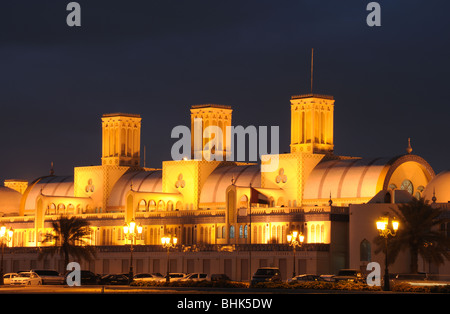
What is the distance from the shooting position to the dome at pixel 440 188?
370ft

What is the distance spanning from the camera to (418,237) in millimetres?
99625

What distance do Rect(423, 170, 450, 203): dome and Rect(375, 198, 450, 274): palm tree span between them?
33.8ft

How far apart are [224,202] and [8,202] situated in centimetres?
4021

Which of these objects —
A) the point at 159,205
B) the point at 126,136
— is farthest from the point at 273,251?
the point at 126,136

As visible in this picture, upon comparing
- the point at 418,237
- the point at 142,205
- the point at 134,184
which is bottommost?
the point at 418,237

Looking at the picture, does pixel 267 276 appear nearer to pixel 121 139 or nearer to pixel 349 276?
pixel 349 276

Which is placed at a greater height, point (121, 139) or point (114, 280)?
point (121, 139)

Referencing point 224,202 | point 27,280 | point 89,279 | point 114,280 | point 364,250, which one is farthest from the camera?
point 224,202

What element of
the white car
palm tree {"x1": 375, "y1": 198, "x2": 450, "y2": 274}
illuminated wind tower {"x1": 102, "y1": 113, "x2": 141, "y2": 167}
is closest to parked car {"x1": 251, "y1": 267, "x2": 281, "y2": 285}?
palm tree {"x1": 375, "y1": 198, "x2": 450, "y2": 274}

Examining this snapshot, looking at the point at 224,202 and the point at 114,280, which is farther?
the point at 224,202

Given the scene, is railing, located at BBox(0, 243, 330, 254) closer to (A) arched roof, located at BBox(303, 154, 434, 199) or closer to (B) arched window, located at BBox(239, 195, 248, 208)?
(B) arched window, located at BBox(239, 195, 248, 208)

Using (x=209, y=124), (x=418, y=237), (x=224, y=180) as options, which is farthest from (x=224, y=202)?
(x=418, y=237)
